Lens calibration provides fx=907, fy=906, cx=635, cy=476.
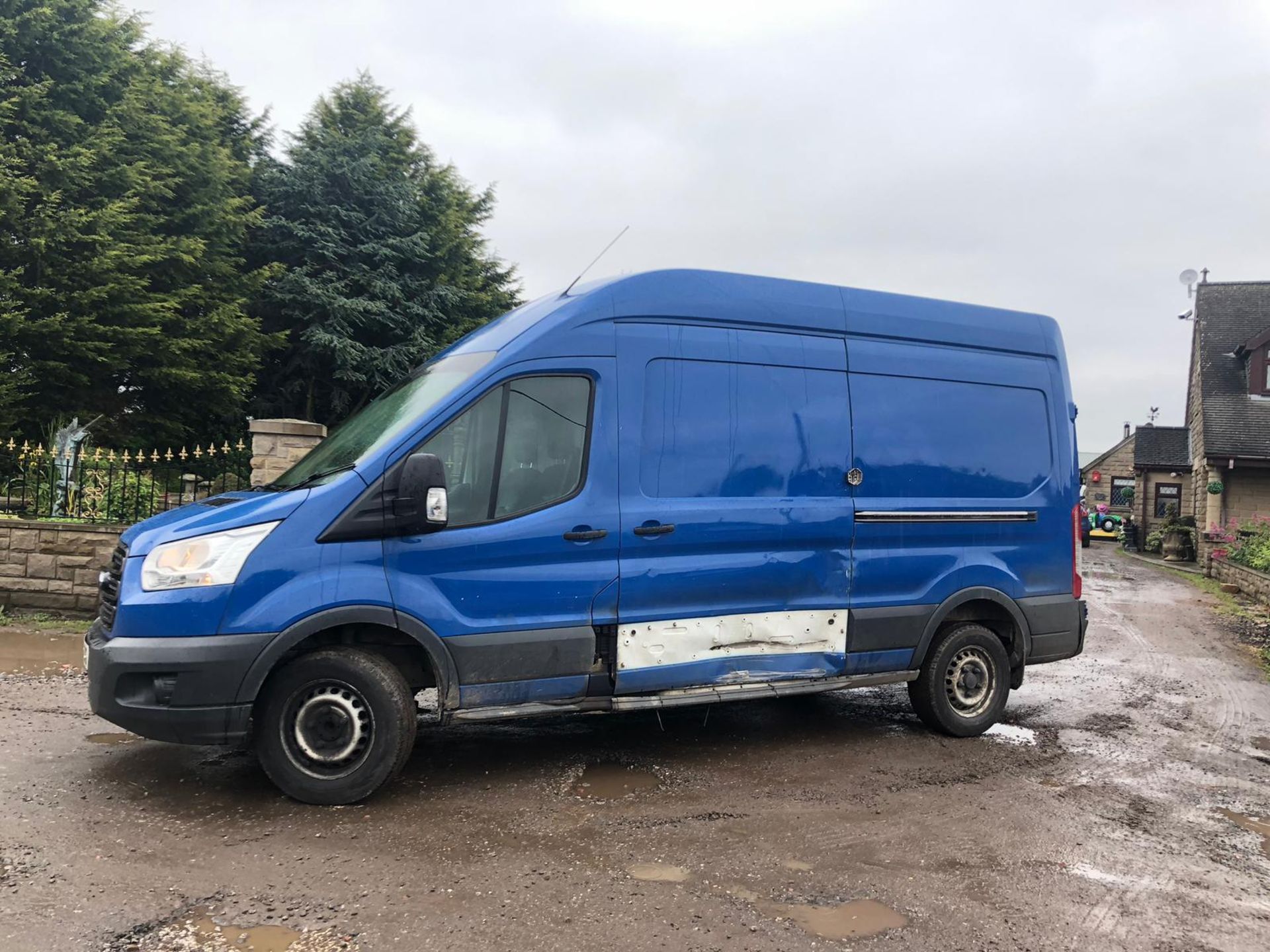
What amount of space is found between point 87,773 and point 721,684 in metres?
3.33

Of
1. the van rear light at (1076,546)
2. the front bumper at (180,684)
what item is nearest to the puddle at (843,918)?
the front bumper at (180,684)

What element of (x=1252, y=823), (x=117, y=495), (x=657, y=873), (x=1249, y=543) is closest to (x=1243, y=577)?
(x=1249, y=543)

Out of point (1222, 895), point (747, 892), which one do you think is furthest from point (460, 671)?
point (1222, 895)

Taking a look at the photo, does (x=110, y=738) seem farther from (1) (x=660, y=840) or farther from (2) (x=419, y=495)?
(1) (x=660, y=840)

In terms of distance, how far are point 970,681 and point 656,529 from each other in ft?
8.74

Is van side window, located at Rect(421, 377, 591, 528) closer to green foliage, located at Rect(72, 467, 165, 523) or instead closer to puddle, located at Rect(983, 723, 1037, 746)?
puddle, located at Rect(983, 723, 1037, 746)

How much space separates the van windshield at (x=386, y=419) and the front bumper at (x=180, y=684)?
884mm

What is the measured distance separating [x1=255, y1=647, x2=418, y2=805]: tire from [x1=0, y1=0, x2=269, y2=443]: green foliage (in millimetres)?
13836

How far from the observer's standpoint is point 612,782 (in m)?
4.77

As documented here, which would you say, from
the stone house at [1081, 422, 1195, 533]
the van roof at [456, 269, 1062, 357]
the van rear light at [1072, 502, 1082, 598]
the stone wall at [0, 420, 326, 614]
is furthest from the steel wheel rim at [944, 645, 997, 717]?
the stone house at [1081, 422, 1195, 533]

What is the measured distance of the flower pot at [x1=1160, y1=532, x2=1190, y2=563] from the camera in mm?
26469

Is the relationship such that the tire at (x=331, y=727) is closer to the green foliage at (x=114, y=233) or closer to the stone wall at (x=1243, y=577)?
the green foliage at (x=114, y=233)

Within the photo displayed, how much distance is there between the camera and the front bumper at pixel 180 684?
4.00m

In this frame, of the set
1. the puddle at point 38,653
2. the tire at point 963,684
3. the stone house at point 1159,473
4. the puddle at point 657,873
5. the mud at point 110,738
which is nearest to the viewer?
the puddle at point 657,873
